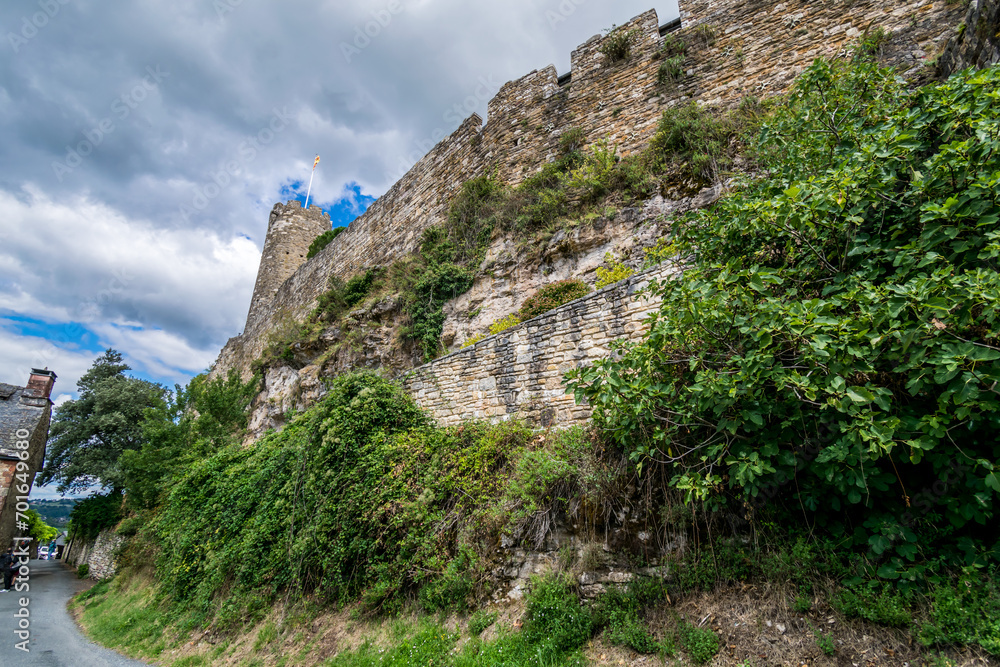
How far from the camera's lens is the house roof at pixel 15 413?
13.7 meters

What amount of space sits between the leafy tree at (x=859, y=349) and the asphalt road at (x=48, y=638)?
27.3ft

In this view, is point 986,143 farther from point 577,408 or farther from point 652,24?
point 652,24

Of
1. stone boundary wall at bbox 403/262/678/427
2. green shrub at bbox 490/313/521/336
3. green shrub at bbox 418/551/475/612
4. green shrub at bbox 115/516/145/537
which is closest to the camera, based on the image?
green shrub at bbox 418/551/475/612

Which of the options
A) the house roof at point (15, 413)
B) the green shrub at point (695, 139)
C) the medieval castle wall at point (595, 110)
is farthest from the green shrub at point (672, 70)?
the house roof at point (15, 413)

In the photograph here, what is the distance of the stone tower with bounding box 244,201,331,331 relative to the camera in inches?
965

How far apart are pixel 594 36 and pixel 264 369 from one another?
13717mm

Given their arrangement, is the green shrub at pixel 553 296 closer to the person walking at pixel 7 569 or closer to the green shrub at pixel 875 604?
the green shrub at pixel 875 604

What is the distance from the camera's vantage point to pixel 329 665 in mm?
4371

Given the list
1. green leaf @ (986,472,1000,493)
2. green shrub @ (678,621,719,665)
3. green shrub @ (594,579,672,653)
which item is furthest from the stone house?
green leaf @ (986,472,1000,493)

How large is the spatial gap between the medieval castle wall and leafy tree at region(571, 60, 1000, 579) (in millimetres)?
1814

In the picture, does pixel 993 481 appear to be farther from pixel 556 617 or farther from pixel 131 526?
pixel 131 526

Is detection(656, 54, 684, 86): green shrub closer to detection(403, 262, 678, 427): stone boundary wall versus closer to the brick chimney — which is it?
detection(403, 262, 678, 427): stone boundary wall

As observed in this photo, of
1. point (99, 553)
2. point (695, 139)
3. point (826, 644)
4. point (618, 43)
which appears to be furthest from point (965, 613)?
point (99, 553)

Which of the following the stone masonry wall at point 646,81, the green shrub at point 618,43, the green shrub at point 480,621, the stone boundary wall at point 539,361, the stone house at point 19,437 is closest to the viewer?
the green shrub at point 480,621
